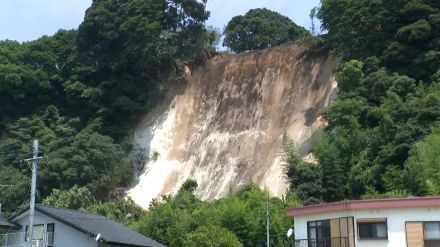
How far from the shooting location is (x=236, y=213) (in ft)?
115

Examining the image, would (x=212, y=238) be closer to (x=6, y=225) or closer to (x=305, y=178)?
(x=305, y=178)

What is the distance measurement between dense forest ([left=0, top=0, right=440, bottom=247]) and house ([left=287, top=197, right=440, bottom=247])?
21.6 feet

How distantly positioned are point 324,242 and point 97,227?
9.77 meters

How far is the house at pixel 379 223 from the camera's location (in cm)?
2362

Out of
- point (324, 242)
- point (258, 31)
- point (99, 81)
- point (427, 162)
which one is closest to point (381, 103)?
point (427, 162)

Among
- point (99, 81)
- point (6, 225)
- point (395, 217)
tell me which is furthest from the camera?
point (99, 81)

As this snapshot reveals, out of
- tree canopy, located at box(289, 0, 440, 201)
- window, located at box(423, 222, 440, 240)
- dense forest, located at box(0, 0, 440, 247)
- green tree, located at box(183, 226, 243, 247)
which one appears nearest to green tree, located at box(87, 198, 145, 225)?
dense forest, located at box(0, 0, 440, 247)

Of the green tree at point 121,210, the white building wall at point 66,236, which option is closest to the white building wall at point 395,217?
the white building wall at point 66,236

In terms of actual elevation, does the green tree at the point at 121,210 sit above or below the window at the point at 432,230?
above

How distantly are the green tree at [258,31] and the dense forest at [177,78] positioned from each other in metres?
0.14

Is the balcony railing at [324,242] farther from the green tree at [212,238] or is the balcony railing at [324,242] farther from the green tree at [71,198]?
the green tree at [71,198]

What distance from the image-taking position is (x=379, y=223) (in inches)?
960

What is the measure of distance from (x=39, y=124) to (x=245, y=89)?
1762cm

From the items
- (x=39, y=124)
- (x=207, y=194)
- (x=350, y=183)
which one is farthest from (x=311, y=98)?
(x=39, y=124)
